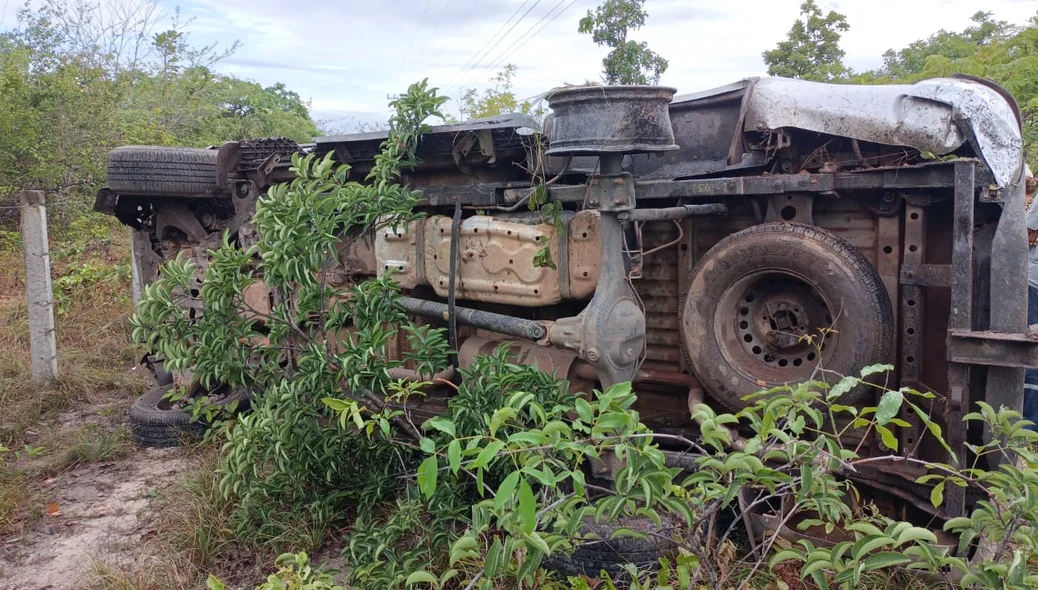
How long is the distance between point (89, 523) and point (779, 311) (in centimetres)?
400

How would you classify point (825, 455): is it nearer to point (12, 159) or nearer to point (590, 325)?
point (590, 325)

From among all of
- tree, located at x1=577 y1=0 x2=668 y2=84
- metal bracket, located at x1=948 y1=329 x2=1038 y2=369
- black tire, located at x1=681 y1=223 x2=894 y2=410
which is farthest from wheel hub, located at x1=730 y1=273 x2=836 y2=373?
tree, located at x1=577 y1=0 x2=668 y2=84

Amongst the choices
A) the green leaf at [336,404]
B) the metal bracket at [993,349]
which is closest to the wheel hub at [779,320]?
the metal bracket at [993,349]

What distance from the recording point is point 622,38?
1418cm

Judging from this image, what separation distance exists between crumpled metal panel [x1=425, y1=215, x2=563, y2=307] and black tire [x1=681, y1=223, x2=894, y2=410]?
79 cm

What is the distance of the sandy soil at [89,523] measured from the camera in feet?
13.4

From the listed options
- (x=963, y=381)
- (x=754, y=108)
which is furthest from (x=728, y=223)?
(x=963, y=381)

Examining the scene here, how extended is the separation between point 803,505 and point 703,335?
4.77ft

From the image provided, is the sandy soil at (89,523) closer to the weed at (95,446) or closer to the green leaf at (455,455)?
the weed at (95,446)

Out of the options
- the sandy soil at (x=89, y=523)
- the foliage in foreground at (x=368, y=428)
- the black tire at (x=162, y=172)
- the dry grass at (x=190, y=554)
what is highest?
the black tire at (x=162, y=172)

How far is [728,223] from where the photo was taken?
4047mm

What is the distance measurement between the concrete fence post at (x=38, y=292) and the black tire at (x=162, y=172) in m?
1.32

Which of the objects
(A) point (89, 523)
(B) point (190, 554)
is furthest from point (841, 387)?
(A) point (89, 523)

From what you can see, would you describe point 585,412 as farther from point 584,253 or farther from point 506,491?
point 584,253
